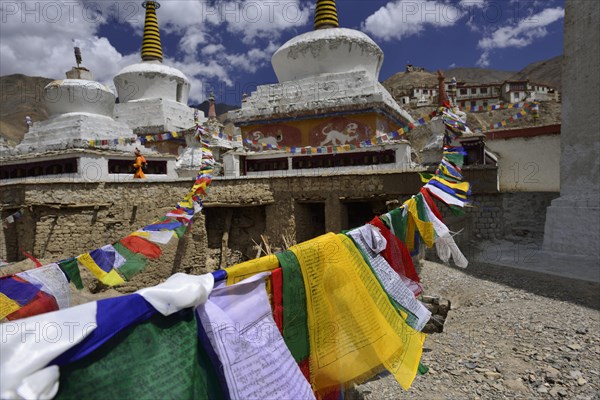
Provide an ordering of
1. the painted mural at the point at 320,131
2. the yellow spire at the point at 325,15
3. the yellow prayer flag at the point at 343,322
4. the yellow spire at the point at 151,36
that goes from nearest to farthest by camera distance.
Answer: the yellow prayer flag at the point at 343,322
the painted mural at the point at 320,131
the yellow spire at the point at 325,15
the yellow spire at the point at 151,36

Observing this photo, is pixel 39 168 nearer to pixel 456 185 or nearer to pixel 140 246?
pixel 140 246

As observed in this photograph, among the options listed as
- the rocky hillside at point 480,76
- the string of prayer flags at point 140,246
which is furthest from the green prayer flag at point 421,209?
the rocky hillside at point 480,76

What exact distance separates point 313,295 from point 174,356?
2.99 feet

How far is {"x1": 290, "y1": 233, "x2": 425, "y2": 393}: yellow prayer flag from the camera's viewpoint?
2.12 meters

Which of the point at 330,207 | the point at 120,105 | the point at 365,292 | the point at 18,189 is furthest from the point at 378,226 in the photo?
the point at 120,105

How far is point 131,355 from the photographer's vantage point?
4.26 ft

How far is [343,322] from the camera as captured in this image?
221cm

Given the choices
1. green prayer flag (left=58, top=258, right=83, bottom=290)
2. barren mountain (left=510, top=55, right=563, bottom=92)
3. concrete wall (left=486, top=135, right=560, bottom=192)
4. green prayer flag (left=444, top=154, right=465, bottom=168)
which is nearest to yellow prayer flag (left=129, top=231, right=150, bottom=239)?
green prayer flag (left=58, top=258, right=83, bottom=290)

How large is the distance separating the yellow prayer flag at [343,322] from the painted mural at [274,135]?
935 centimetres

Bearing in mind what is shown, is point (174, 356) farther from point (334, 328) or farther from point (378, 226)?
point (378, 226)

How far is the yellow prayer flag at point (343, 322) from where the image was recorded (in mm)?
2123

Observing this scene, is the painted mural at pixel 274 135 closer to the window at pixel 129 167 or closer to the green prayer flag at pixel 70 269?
the window at pixel 129 167

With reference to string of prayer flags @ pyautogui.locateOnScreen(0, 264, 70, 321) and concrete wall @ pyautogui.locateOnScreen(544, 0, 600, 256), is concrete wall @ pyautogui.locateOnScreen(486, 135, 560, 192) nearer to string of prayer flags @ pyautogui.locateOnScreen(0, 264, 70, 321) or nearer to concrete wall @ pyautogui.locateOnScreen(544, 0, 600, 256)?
concrete wall @ pyautogui.locateOnScreen(544, 0, 600, 256)

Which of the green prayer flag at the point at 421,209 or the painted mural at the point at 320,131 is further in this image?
the painted mural at the point at 320,131
